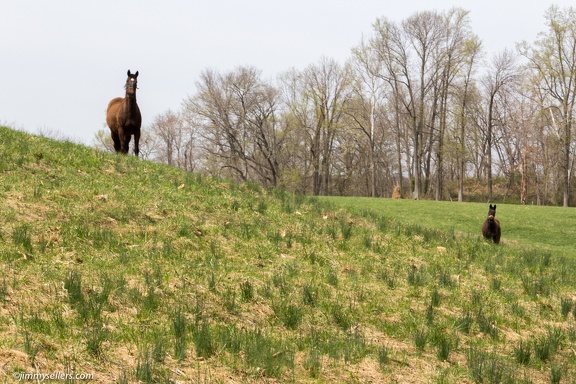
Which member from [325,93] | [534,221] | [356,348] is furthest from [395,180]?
[356,348]

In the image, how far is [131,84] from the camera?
17.9 meters

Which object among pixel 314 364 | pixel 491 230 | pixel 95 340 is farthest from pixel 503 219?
pixel 95 340

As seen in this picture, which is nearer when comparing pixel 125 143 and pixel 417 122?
pixel 125 143

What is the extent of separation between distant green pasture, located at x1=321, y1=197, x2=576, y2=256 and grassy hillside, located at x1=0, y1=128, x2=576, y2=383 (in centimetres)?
543

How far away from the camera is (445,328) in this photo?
8148 millimetres

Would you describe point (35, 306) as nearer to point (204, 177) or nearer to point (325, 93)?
point (204, 177)

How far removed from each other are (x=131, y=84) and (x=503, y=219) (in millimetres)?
16964

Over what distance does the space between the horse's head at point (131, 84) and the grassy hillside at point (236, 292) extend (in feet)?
9.67

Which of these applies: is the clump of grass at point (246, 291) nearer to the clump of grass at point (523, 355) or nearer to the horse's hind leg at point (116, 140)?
the clump of grass at point (523, 355)

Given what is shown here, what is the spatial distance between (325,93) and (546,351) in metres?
56.4

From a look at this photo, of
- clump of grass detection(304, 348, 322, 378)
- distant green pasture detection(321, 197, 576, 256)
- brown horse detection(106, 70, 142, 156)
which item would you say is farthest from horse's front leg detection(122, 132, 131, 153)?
clump of grass detection(304, 348, 322, 378)

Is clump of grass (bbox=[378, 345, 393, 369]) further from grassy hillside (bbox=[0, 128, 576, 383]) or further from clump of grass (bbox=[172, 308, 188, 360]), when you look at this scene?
clump of grass (bbox=[172, 308, 188, 360])

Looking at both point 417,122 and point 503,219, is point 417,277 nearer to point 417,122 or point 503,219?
point 503,219

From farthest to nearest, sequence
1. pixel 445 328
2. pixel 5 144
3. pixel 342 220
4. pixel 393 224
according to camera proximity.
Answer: pixel 393 224
pixel 342 220
pixel 5 144
pixel 445 328
